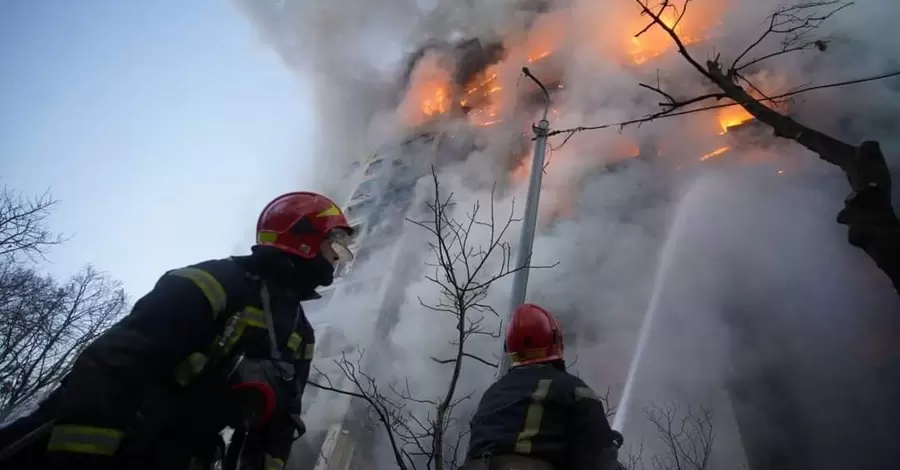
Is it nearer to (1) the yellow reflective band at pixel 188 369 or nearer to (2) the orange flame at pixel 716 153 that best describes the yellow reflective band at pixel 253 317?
(1) the yellow reflective band at pixel 188 369

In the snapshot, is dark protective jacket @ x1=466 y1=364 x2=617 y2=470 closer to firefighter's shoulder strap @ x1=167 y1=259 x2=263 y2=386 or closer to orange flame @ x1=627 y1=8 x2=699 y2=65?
firefighter's shoulder strap @ x1=167 y1=259 x2=263 y2=386

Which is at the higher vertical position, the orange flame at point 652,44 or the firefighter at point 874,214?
the orange flame at point 652,44

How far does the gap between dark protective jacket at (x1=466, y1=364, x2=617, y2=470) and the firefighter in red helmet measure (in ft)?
3.62

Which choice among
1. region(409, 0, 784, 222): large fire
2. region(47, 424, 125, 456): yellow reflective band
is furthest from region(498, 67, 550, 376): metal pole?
region(409, 0, 784, 222): large fire

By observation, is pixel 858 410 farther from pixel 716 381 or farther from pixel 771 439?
pixel 716 381

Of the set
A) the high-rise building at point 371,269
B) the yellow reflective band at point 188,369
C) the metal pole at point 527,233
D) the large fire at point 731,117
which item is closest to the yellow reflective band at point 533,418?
the metal pole at point 527,233

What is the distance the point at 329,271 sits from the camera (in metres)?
2.67

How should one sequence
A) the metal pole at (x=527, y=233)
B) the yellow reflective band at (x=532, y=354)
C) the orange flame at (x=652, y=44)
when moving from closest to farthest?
the yellow reflective band at (x=532, y=354)
the metal pole at (x=527, y=233)
the orange flame at (x=652, y=44)

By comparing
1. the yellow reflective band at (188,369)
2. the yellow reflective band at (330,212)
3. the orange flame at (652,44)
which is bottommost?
the yellow reflective band at (188,369)

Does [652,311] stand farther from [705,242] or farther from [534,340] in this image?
[534,340]

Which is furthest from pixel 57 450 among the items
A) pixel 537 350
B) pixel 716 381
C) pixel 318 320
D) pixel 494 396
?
pixel 318 320

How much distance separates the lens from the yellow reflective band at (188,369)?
1.93 m

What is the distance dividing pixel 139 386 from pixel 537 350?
233cm

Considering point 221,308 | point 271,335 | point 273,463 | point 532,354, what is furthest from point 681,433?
point 221,308
